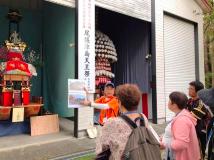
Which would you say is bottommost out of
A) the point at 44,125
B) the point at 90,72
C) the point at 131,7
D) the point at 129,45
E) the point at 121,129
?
the point at 44,125

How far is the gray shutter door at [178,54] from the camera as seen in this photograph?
10.8 meters

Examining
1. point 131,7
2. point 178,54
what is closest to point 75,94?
point 131,7

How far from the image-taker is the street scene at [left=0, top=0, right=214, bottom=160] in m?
4.91

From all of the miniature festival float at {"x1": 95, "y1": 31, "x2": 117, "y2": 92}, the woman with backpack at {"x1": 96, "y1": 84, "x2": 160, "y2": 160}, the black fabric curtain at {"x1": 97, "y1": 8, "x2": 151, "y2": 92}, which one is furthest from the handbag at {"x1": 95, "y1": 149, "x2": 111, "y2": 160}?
the black fabric curtain at {"x1": 97, "y1": 8, "x2": 151, "y2": 92}

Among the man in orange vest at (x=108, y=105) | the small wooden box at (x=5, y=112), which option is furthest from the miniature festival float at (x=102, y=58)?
the man in orange vest at (x=108, y=105)

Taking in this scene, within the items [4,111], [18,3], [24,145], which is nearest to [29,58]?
[18,3]

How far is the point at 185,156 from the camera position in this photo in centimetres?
370

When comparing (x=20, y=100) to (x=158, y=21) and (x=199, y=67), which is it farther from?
(x=199, y=67)

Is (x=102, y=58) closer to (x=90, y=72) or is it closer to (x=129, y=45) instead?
(x=90, y=72)

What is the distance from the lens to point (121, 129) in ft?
9.50

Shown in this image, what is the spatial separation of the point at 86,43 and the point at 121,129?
491cm

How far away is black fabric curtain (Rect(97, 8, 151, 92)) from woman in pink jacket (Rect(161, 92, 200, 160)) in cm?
658

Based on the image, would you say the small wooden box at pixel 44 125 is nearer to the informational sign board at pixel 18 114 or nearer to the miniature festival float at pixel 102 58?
the informational sign board at pixel 18 114

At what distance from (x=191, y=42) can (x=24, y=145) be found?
7.77m
